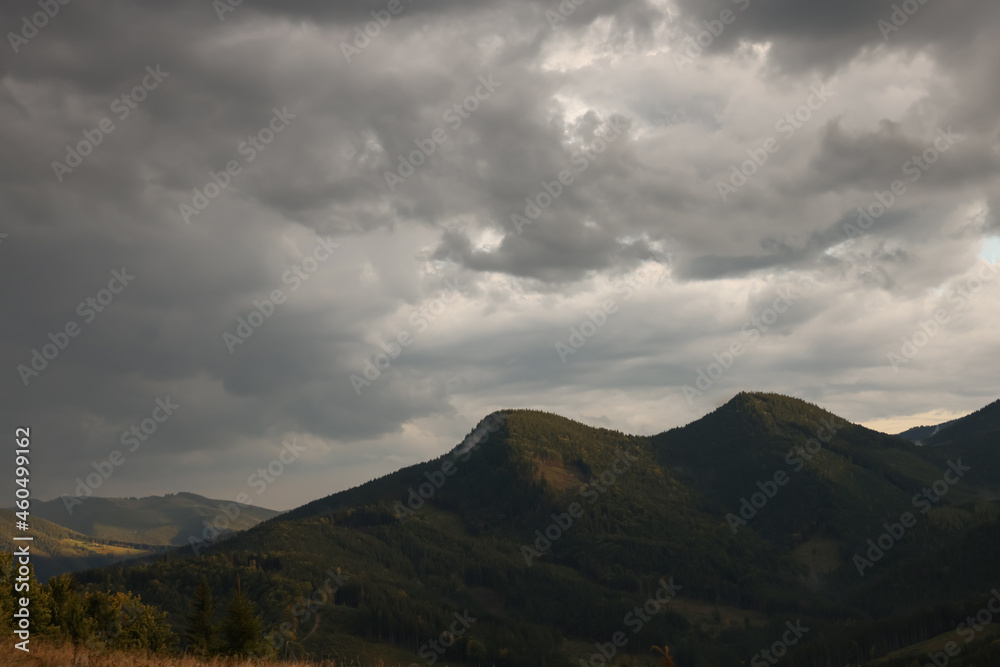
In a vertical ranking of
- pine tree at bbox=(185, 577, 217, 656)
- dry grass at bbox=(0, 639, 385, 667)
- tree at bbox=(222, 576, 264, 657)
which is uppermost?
dry grass at bbox=(0, 639, 385, 667)

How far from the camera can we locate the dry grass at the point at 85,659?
26938mm

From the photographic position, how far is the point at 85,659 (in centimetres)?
2741

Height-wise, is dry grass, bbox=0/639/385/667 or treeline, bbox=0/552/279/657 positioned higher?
dry grass, bbox=0/639/385/667

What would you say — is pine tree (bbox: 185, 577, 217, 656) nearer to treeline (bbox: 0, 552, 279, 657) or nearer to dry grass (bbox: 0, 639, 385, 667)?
treeline (bbox: 0, 552, 279, 657)

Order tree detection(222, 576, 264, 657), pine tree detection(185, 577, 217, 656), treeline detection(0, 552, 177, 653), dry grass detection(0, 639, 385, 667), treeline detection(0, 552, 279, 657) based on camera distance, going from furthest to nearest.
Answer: pine tree detection(185, 577, 217, 656) < tree detection(222, 576, 264, 657) < treeline detection(0, 552, 177, 653) < treeline detection(0, 552, 279, 657) < dry grass detection(0, 639, 385, 667)

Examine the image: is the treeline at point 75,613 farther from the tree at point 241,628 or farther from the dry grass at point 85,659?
the dry grass at point 85,659

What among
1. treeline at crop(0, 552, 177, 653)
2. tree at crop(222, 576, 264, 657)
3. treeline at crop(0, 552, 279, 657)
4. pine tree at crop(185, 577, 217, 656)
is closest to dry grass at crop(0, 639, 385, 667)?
treeline at crop(0, 552, 279, 657)

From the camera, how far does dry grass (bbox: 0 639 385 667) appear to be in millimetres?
26938

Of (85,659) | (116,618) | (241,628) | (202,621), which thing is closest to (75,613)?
(116,618)

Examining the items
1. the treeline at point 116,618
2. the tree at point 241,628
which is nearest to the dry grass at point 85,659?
the treeline at point 116,618

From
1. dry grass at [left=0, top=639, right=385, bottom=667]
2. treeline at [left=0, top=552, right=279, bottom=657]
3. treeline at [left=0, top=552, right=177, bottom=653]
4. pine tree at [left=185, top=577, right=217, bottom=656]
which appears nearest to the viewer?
dry grass at [left=0, top=639, right=385, bottom=667]

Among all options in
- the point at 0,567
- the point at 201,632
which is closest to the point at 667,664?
the point at 0,567

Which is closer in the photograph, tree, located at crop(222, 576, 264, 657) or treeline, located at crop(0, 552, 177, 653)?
treeline, located at crop(0, 552, 177, 653)

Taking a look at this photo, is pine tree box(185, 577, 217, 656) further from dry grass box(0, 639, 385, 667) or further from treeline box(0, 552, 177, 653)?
dry grass box(0, 639, 385, 667)
